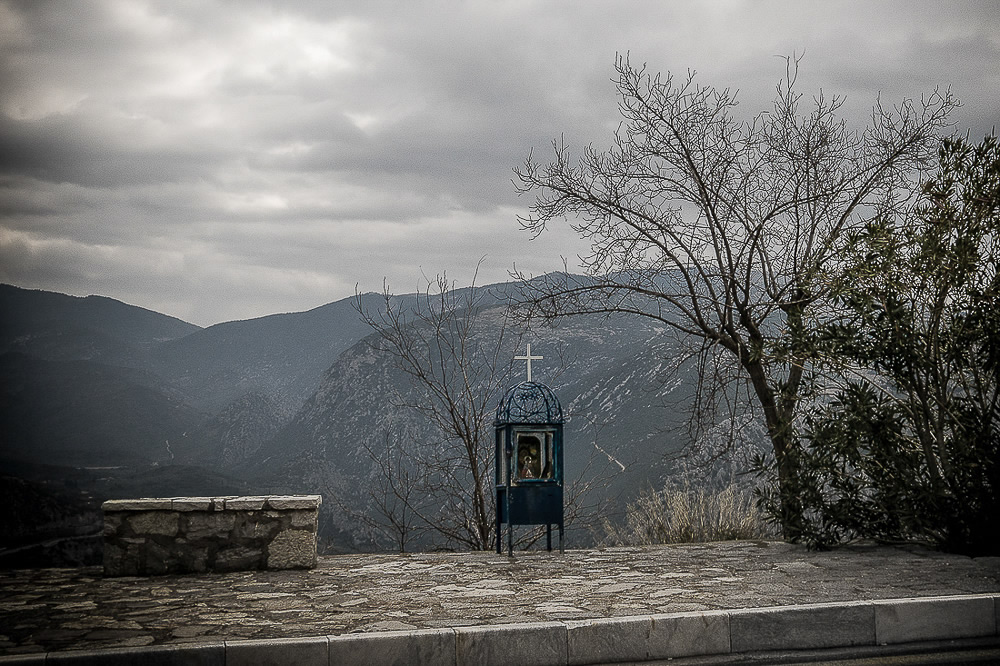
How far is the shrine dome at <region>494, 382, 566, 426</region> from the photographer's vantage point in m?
10.4

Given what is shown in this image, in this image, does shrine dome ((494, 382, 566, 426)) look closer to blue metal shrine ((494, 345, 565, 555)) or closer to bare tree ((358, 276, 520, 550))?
blue metal shrine ((494, 345, 565, 555))

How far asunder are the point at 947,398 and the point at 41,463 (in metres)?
25.7

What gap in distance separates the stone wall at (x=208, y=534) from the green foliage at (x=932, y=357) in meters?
6.13

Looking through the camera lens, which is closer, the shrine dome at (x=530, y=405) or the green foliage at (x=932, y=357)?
the green foliage at (x=932, y=357)

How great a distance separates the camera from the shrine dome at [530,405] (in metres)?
10.4

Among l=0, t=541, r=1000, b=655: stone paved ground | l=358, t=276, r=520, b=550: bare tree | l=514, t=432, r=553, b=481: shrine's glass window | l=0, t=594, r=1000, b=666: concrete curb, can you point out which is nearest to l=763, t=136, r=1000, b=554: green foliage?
l=0, t=541, r=1000, b=655: stone paved ground

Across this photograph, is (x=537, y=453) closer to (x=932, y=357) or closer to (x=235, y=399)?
(x=932, y=357)

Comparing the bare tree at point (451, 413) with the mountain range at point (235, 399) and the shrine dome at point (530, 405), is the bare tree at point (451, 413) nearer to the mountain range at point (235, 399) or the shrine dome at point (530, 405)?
the shrine dome at point (530, 405)

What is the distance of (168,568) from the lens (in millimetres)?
8969

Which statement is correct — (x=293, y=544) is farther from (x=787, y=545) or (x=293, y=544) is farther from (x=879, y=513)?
(x=879, y=513)

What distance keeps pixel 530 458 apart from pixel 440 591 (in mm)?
3010

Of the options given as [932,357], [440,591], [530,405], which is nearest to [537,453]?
[530,405]

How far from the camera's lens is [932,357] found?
9258 mm

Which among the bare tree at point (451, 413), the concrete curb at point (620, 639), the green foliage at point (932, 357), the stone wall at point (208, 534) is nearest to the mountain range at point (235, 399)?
the bare tree at point (451, 413)
